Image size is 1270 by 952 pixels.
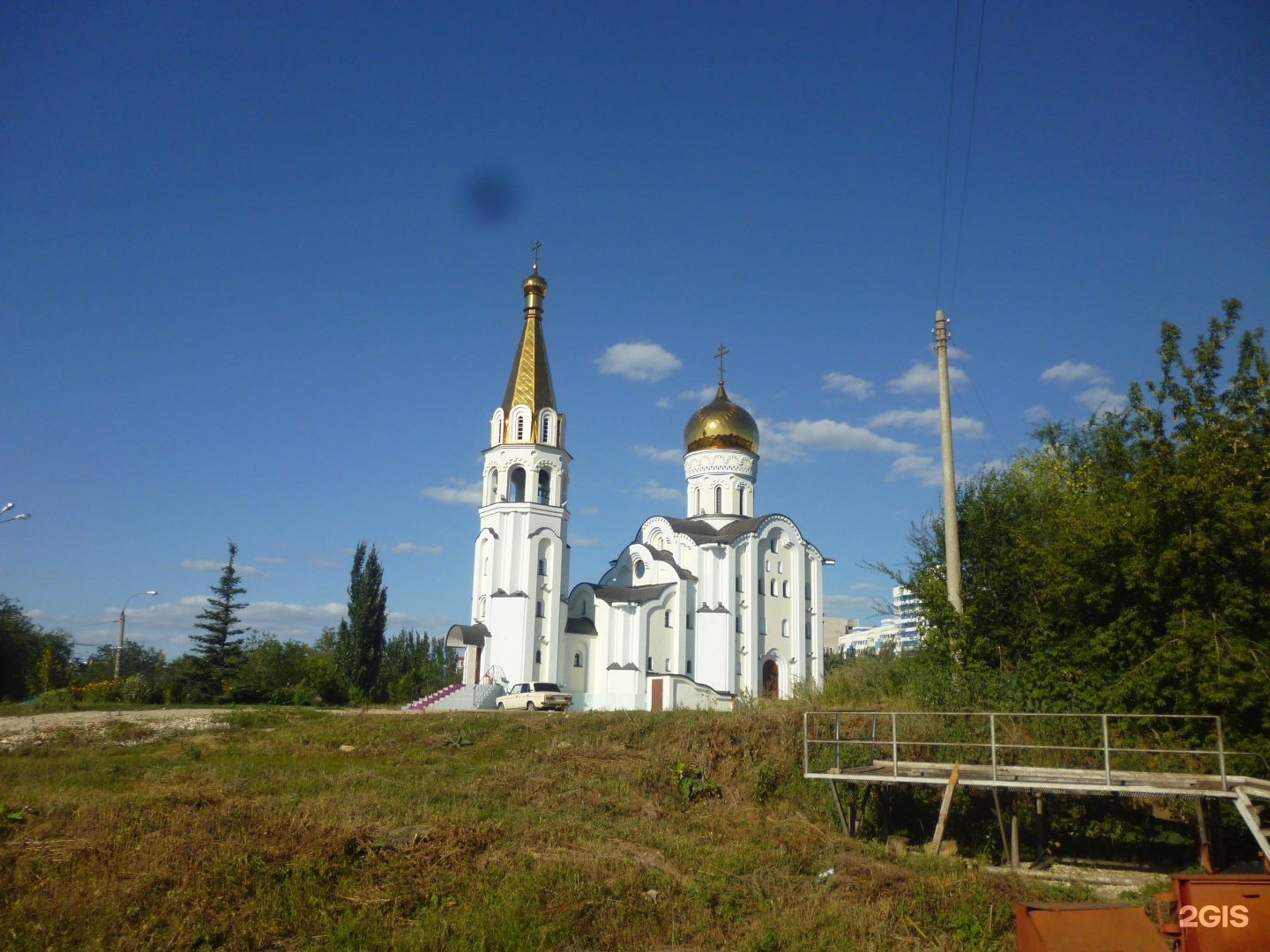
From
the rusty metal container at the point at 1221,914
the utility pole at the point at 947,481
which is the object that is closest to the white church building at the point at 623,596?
the utility pole at the point at 947,481

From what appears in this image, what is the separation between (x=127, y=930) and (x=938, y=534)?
19247 millimetres

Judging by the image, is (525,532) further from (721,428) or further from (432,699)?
(721,428)

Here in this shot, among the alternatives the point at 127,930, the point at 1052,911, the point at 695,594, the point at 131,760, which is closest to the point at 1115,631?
the point at 1052,911

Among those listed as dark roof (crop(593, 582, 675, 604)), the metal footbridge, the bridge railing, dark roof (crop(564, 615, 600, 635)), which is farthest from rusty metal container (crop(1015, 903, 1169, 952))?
dark roof (crop(564, 615, 600, 635))

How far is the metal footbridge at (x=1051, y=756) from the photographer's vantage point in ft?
37.4

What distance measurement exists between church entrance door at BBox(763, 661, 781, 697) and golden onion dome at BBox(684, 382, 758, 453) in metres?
9.94

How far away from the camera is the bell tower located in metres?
33.8

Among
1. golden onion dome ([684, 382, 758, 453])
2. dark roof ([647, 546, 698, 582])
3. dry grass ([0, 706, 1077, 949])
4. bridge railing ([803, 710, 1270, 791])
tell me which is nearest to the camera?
dry grass ([0, 706, 1077, 949])

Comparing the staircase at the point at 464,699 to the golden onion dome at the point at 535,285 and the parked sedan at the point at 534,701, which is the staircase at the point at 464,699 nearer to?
the parked sedan at the point at 534,701

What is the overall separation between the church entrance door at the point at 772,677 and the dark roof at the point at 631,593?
5895 mm

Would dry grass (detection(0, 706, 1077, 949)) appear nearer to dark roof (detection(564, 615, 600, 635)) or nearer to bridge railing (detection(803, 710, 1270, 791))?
bridge railing (detection(803, 710, 1270, 791))

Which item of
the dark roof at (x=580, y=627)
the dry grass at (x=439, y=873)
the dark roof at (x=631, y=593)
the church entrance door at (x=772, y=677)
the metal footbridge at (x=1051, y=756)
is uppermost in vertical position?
the dark roof at (x=631, y=593)

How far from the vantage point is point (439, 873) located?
1067cm

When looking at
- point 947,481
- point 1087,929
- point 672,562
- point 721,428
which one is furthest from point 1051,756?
point 721,428
